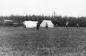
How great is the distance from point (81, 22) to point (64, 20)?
6157mm

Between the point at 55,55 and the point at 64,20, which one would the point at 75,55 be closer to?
the point at 55,55

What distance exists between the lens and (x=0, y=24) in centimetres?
6856

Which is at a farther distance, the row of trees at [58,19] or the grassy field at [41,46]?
the row of trees at [58,19]

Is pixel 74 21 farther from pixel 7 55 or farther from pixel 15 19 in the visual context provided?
Answer: pixel 7 55

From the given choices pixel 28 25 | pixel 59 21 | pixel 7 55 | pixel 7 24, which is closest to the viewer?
Answer: pixel 7 55

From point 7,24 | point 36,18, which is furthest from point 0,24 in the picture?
point 36,18

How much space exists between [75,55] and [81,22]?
63527mm

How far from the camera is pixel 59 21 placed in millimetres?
73438

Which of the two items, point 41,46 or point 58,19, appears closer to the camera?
point 41,46

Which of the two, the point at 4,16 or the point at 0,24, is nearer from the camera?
the point at 0,24

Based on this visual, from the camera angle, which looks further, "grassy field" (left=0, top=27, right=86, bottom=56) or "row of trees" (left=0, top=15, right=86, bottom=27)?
"row of trees" (left=0, top=15, right=86, bottom=27)

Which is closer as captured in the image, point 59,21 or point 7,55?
point 7,55

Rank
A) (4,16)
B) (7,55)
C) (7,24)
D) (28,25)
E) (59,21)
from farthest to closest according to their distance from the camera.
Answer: (4,16) < (59,21) < (7,24) < (28,25) < (7,55)

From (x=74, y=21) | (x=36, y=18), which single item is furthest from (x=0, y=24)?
(x=74, y=21)
